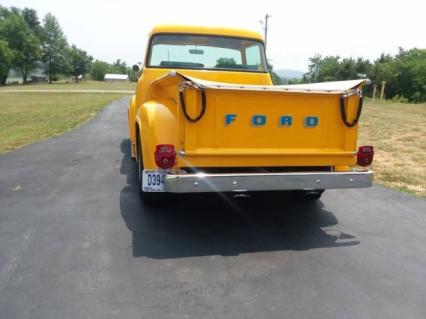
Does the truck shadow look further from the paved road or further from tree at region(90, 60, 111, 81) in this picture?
tree at region(90, 60, 111, 81)

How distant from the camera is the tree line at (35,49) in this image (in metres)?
77.1

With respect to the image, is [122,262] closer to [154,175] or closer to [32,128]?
[154,175]

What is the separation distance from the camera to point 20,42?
78.1 metres

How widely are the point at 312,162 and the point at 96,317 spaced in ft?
8.20

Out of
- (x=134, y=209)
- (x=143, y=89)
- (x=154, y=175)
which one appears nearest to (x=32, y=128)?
(x=143, y=89)

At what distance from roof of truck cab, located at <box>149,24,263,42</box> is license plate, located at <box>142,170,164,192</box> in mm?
2936

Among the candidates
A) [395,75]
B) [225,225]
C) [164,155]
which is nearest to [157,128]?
[164,155]

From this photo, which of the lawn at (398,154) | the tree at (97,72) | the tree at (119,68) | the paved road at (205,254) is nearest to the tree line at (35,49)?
the tree at (97,72)

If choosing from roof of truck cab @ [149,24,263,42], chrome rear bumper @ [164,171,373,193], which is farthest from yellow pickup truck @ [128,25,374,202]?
roof of truck cab @ [149,24,263,42]

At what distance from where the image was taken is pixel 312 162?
4.11 metres

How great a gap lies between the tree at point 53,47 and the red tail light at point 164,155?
3470 inches

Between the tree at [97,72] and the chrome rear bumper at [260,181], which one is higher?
the tree at [97,72]

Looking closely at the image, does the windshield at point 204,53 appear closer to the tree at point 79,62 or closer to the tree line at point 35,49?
the tree line at point 35,49

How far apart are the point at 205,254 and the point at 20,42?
8631 centimetres
